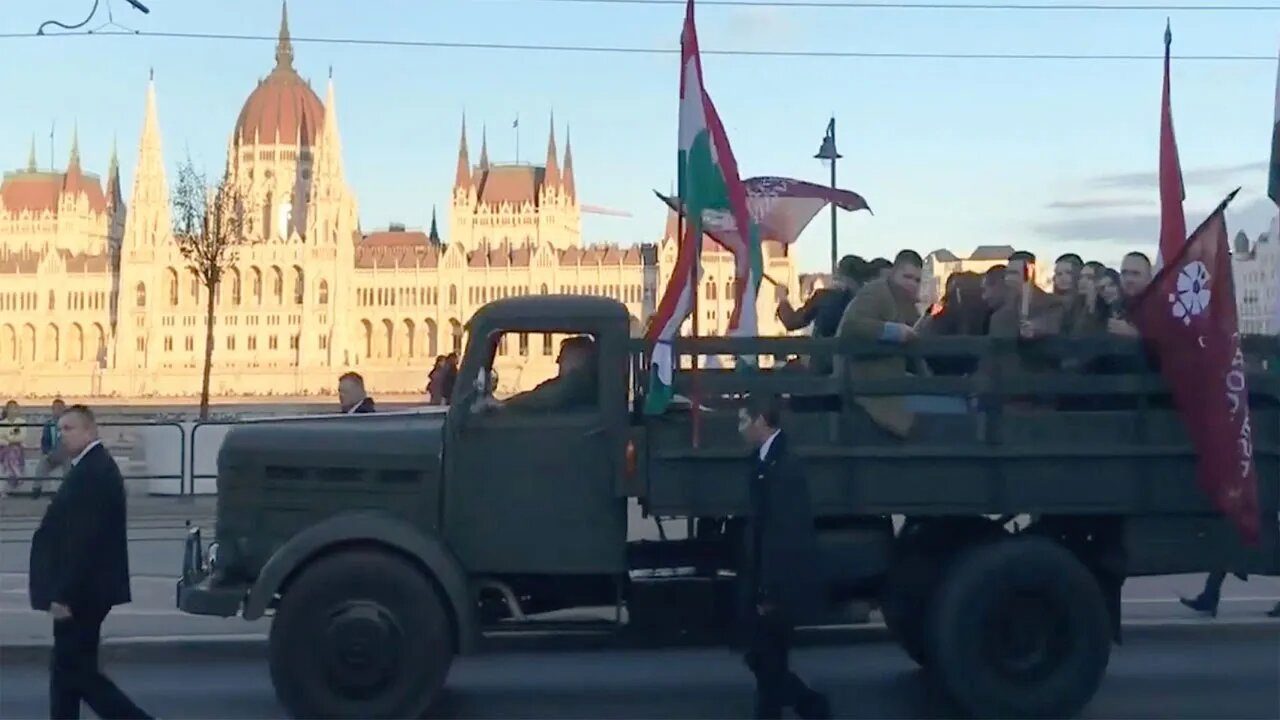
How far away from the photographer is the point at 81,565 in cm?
852

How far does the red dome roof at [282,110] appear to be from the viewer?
6398 inches

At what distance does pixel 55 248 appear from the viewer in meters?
159

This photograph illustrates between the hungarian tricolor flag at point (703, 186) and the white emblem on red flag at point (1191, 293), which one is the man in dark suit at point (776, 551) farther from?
the white emblem on red flag at point (1191, 293)

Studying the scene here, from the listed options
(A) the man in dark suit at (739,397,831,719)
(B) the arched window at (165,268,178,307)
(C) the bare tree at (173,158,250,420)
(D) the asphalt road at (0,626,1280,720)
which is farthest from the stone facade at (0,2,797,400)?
(A) the man in dark suit at (739,397,831,719)

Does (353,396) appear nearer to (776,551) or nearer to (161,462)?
(776,551)

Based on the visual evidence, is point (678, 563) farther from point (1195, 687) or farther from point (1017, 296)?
point (1195, 687)

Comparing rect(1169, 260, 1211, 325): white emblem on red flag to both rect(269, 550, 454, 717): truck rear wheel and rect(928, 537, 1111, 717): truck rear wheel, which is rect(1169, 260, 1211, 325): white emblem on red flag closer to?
rect(928, 537, 1111, 717): truck rear wheel

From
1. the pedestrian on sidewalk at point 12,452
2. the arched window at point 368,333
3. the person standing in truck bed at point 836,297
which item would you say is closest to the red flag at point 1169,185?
the person standing in truck bed at point 836,297

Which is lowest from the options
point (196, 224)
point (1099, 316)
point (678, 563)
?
point (678, 563)

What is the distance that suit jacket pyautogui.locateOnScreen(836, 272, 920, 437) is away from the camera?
962 cm

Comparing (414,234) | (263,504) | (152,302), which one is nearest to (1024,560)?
(263,504)

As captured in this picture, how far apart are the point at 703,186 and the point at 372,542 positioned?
3215 mm

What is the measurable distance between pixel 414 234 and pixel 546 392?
493ft

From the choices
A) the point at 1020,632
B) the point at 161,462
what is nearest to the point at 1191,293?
the point at 1020,632
